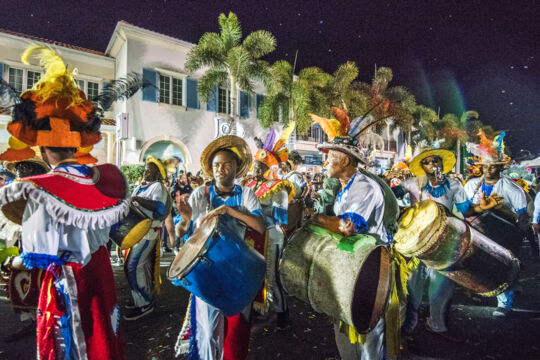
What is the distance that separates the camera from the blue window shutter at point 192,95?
717 inches

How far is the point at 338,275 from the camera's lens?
6.63ft

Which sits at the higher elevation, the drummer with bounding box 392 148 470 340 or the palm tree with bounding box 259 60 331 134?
the palm tree with bounding box 259 60 331 134

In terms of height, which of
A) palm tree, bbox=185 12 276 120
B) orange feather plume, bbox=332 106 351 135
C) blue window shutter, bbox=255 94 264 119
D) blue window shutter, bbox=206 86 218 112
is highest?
palm tree, bbox=185 12 276 120

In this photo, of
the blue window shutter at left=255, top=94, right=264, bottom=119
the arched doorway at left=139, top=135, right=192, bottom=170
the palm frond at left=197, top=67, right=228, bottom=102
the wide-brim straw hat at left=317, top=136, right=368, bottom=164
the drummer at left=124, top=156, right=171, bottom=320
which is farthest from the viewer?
the blue window shutter at left=255, top=94, right=264, bottom=119

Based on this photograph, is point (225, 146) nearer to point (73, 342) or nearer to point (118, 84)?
point (118, 84)

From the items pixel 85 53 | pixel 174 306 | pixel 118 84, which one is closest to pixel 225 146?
pixel 118 84

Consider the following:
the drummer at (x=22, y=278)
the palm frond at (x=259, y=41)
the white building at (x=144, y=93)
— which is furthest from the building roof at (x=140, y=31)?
the drummer at (x=22, y=278)

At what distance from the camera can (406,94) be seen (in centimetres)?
2825

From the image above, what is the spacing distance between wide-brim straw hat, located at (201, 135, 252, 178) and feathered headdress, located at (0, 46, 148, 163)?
0.98 meters

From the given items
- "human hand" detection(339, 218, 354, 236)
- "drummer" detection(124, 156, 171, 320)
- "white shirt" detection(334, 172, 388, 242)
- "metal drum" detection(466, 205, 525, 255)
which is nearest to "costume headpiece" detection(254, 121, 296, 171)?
"drummer" detection(124, 156, 171, 320)

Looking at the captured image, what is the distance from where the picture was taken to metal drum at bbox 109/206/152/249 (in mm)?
2520

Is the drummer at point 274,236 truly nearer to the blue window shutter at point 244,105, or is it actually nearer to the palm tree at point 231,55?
the palm tree at point 231,55

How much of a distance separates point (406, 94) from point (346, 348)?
2988 cm

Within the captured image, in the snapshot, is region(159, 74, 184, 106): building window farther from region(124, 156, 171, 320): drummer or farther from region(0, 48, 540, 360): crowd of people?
region(0, 48, 540, 360): crowd of people
